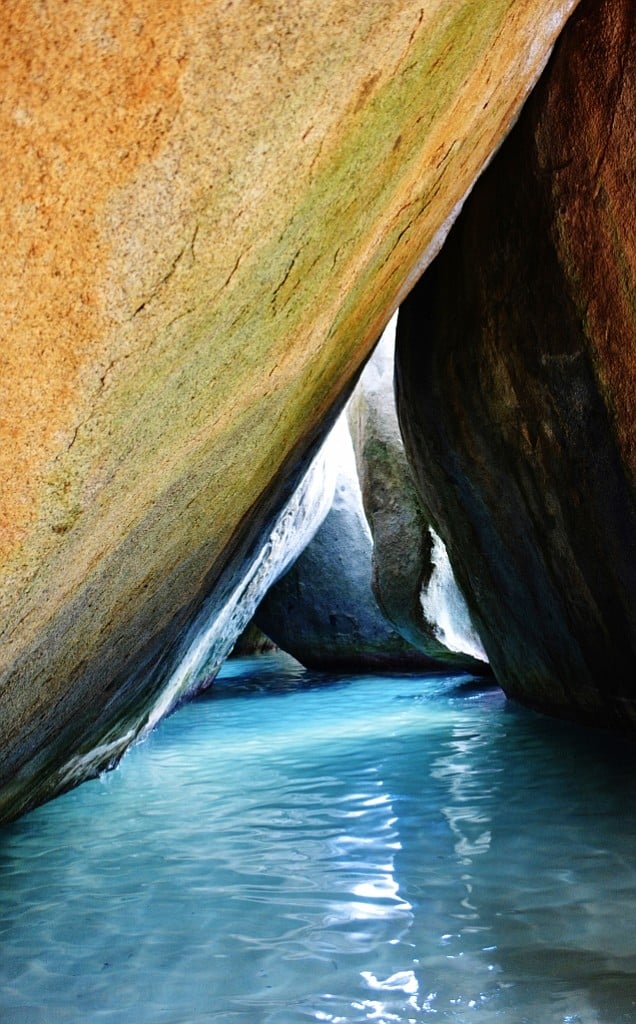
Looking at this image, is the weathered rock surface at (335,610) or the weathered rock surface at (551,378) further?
the weathered rock surface at (335,610)

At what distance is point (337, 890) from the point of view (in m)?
3.75

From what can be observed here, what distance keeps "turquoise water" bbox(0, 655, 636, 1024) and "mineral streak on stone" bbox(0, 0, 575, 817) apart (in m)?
0.88

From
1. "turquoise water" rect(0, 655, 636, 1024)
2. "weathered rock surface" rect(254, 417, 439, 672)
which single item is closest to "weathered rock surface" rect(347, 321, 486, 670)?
"weathered rock surface" rect(254, 417, 439, 672)

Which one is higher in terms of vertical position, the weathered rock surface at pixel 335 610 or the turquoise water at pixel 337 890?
the weathered rock surface at pixel 335 610

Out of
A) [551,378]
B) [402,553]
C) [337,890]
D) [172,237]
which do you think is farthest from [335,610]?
[172,237]

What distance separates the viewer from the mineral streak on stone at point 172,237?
2.04 meters

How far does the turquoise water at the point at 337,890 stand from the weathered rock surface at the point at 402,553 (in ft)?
10.7

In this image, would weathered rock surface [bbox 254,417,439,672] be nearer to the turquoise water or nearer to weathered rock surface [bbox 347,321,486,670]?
weathered rock surface [bbox 347,321,486,670]

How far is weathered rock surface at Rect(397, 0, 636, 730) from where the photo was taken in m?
4.79

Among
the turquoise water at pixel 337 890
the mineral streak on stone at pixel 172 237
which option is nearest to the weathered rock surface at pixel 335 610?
the turquoise water at pixel 337 890

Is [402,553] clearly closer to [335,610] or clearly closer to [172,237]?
[335,610]

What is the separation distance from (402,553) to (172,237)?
7.95 meters

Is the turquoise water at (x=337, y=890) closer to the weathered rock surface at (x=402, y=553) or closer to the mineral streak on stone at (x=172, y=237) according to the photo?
the mineral streak on stone at (x=172, y=237)

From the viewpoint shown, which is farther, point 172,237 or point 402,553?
point 402,553
